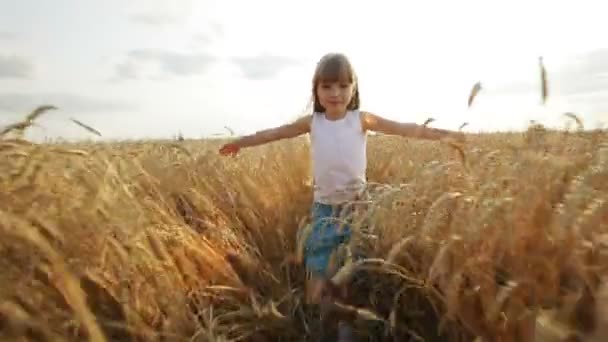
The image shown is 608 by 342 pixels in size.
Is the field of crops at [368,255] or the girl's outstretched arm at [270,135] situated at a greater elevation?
the girl's outstretched arm at [270,135]

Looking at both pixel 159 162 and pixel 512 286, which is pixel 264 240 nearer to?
pixel 159 162

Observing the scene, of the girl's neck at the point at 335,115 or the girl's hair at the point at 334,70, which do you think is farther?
the girl's neck at the point at 335,115

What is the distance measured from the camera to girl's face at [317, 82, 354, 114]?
252 centimetres

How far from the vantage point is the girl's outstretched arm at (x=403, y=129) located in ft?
7.61

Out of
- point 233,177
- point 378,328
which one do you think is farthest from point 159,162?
point 378,328

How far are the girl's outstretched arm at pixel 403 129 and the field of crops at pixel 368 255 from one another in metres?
0.51

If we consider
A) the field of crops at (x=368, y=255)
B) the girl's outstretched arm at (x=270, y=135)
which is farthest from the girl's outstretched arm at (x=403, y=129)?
the field of crops at (x=368, y=255)

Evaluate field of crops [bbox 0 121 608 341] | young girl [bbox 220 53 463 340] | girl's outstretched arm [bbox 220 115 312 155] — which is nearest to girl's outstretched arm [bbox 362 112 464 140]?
young girl [bbox 220 53 463 340]

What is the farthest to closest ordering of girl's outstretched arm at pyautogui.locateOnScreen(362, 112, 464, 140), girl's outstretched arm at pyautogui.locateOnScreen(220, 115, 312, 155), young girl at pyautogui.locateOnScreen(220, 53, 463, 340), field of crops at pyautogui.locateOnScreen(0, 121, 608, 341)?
girl's outstretched arm at pyautogui.locateOnScreen(220, 115, 312, 155)
young girl at pyautogui.locateOnScreen(220, 53, 463, 340)
girl's outstretched arm at pyautogui.locateOnScreen(362, 112, 464, 140)
field of crops at pyautogui.locateOnScreen(0, 121, 608, 341)

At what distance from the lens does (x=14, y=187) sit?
4.07 ft

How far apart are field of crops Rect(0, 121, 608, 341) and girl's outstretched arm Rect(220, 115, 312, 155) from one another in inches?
21.1

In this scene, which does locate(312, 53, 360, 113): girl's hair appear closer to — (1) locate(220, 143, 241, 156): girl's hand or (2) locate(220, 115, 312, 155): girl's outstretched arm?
(2) locate(220, 115, 312, 155): girl's outstretched arm

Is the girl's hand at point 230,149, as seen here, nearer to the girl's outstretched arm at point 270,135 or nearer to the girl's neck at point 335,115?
the girl's outstretched arm at point 270,135

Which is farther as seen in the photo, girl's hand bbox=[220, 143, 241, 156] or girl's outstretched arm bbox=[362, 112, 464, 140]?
girl's hand bbox=[220, 143, 241, 156]
